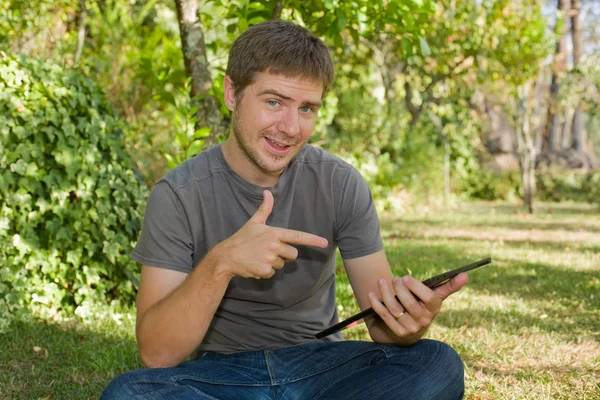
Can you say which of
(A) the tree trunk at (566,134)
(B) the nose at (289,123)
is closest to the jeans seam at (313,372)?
(B) the nose at (289,123)

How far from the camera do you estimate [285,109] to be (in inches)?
101

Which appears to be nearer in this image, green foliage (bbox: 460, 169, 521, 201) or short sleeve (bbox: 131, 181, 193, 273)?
short sleeve (bbox: 131, 181, 193, 273)

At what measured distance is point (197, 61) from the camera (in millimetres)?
4668

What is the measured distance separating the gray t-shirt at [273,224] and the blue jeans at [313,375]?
103 mm

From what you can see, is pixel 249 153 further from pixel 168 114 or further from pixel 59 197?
pixel 168 114

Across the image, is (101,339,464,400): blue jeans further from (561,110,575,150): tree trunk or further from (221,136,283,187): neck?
(561,110,575,150): tree trunk

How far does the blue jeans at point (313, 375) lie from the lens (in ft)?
7.39

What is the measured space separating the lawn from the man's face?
151cm

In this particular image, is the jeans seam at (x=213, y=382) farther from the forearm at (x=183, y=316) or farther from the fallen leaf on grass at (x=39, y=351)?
the fallen leaf on grass at (x=39, y=351)

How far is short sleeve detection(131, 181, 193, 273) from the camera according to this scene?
241 cm

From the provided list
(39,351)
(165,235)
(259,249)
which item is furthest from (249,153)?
(39,351)

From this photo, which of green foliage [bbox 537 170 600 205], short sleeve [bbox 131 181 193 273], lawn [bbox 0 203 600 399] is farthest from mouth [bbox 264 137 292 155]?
green foliage [bbox 537 170 600 205]

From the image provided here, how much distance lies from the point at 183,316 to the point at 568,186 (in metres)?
18.9

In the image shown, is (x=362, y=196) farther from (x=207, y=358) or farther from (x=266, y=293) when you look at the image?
(x=207, y=358)
